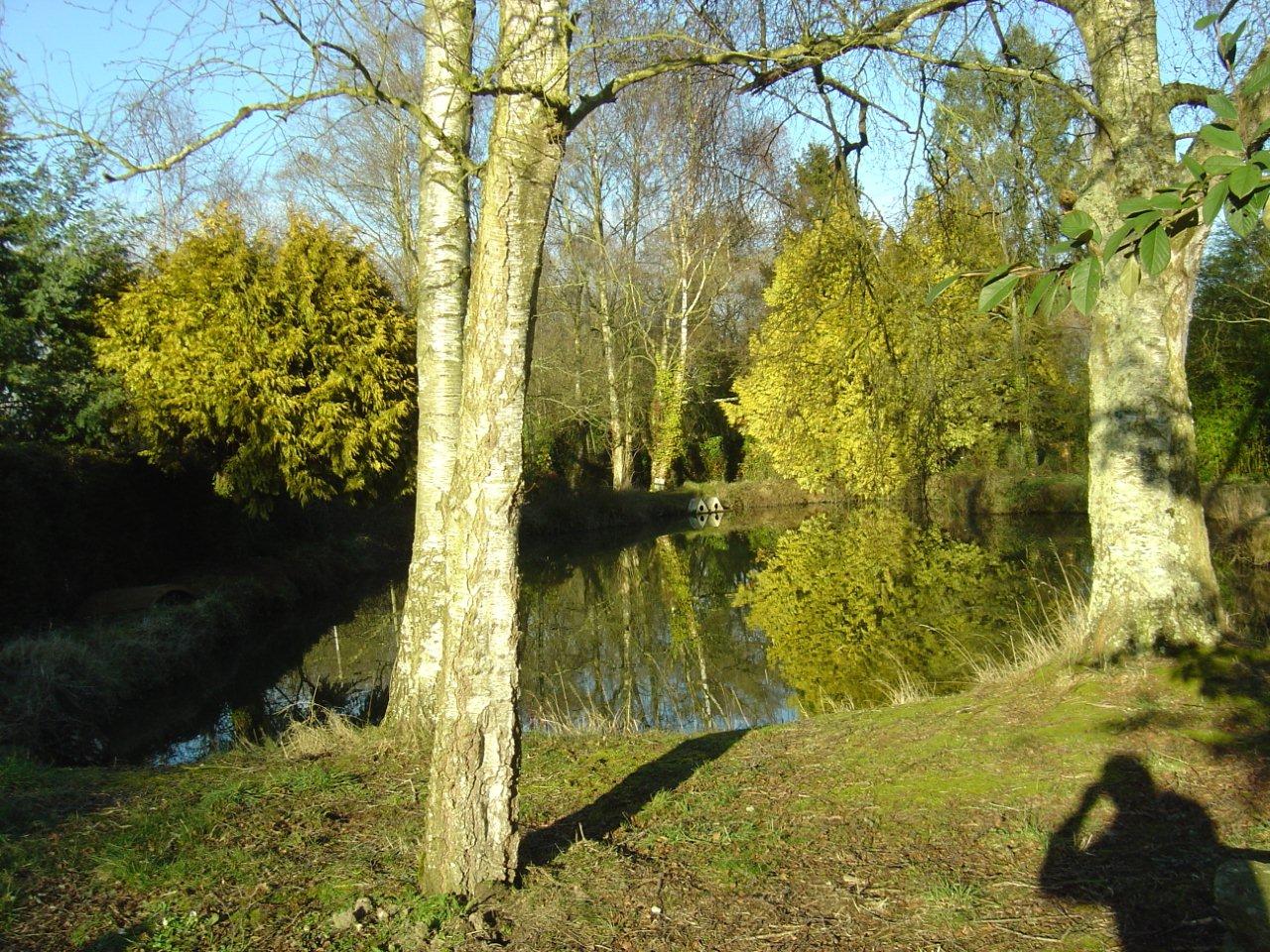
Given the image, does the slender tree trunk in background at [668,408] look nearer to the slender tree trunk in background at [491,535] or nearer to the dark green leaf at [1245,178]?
the slender tree trunk in background at [491,535]

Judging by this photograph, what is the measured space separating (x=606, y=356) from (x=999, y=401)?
11288 mm

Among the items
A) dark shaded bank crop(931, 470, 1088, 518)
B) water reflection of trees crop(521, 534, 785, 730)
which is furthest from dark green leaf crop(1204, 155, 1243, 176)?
dark shaded bank crop(931, 470, 1088, 518)

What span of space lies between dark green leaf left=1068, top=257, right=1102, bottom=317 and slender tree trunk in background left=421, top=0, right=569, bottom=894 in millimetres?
1789

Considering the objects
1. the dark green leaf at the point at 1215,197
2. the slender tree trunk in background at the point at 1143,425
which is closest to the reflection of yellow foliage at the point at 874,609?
the slender tree trunk in background at the point at 1143,425

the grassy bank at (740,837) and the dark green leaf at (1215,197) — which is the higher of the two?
the dark green leaf at (1215,197)

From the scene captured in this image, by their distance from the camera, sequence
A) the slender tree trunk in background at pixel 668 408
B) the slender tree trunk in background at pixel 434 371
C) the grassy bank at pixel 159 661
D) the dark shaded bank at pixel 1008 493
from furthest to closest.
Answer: the slender tree trunk in background at pixel 668 408
the dark shaded bank at pixel 1008 493
the grassy bank at pixel 159 661
the slender tree trunk in background at pixel 434 371

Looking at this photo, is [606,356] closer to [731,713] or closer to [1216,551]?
[1216,551]

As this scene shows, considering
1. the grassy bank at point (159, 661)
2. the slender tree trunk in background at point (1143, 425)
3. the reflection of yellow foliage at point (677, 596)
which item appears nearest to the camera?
the slender tree trunk in background at point (1143, 425)

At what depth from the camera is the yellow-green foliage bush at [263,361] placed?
40.6 feet

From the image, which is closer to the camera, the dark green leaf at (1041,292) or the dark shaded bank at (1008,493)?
the dark green leaf at (1041,292)

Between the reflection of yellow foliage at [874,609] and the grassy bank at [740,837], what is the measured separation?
12.4 feet

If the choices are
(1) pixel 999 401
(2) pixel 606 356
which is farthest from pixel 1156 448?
(2) pixel 606 356

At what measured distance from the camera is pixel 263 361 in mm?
12820

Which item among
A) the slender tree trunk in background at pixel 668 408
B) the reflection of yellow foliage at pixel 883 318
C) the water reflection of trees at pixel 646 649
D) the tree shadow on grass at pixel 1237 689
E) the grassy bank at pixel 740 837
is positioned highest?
the slender tree trunk in background at pixel 668 408
